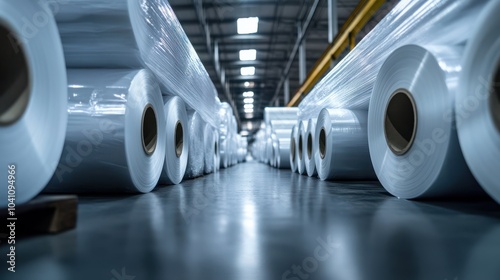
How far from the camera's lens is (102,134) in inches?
84.4

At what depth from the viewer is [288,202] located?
2154mm

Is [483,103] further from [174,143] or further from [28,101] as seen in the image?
[174,143]

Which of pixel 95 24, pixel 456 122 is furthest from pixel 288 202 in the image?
pixel 95 24

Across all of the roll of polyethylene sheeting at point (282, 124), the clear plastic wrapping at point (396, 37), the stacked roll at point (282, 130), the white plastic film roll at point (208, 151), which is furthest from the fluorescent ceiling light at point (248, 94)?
the clear plastic wrapping at point (396, 37)

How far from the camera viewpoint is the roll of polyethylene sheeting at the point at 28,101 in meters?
1.15

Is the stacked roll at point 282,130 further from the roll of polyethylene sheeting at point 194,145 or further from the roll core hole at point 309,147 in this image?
the roll of polyethylene sheeting at point 194,145

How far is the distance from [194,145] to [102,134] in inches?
85.6

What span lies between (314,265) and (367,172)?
2.95 m

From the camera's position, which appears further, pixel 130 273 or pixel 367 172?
pixel 367 172

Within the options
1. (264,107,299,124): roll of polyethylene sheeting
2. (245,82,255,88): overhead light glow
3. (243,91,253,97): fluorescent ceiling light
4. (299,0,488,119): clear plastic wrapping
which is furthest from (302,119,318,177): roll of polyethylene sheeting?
(243,91,253,97): fluorescent ceiling light

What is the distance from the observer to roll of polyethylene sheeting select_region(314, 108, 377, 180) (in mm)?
3586

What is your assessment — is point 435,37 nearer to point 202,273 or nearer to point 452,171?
point 452,171

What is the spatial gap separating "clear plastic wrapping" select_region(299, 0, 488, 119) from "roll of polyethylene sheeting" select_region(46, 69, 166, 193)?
1.91 m

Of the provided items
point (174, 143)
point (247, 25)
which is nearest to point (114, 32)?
point (174, 143)
